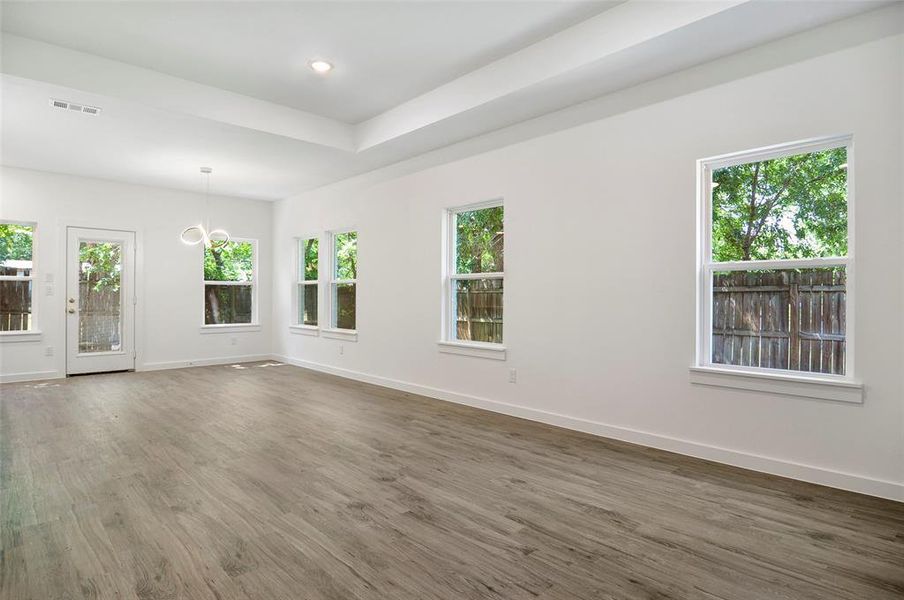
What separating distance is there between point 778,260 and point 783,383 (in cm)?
81

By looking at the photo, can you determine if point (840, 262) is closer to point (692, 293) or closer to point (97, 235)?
point (692, 293)

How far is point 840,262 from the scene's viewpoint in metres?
2.98

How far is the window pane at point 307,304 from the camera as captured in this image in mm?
7723

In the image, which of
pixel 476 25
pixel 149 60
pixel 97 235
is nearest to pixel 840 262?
pixel 476 25

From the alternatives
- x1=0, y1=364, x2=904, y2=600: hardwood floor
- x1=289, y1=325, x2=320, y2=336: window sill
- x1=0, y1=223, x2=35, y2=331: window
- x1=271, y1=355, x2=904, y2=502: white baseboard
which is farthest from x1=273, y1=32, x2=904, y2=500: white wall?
x1=0, y1=223, x2=35, y2=331: window

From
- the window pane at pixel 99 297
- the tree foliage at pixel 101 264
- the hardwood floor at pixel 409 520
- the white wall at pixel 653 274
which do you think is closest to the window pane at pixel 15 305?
the window pane at pixel 99 297

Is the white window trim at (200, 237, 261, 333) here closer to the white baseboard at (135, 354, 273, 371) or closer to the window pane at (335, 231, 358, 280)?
the white baseboard at (135, 354, 273, 371)

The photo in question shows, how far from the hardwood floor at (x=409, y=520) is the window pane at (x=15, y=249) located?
325 cm

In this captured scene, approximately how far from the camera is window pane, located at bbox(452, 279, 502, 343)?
5.00m

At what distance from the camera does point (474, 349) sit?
199 inches

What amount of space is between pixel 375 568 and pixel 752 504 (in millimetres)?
2080

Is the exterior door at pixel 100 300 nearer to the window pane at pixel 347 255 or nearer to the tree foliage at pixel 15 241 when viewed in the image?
the tree foliage at pixel 15 241

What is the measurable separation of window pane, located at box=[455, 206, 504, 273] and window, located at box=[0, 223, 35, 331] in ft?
18.8

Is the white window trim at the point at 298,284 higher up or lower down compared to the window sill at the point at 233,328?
higher up
